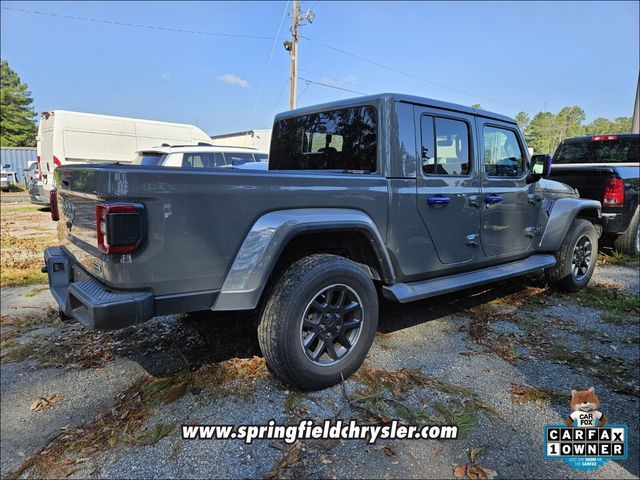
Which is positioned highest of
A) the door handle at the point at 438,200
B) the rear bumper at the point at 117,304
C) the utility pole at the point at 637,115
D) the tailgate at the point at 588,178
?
the utility pole at the point at 637,115

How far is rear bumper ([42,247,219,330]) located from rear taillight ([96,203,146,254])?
0.24 meters

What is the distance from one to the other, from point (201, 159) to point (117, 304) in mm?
8183

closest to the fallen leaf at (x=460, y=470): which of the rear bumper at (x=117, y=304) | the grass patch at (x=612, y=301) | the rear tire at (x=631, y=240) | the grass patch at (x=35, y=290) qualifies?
the rear bumper at (x=117, y=304)

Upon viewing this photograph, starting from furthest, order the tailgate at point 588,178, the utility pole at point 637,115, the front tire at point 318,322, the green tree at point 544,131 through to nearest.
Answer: the green tree at point 544,131, the utility pole at point 637,115, the tailgate at point 588,178, the front tire at point 318,322

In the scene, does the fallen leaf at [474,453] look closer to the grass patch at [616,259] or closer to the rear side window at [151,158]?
the grass patch at [616,259]

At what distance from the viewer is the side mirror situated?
4.31 metres

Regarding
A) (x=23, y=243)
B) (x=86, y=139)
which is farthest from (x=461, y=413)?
(x=86, y=139)

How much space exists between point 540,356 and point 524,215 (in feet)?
5.10

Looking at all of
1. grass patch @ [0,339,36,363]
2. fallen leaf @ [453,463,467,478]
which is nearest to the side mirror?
fallen leaf @ [453,463,467,478]

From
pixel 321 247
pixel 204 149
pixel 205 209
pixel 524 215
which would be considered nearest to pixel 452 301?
pixel 524 215

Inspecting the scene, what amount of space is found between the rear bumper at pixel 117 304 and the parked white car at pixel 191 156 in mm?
6719

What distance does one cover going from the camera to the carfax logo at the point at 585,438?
2.18m

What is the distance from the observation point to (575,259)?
196 inches

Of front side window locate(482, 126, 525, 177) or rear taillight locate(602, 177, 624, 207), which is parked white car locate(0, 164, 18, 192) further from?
rear taillight locate(602, 177, 624, 207)
